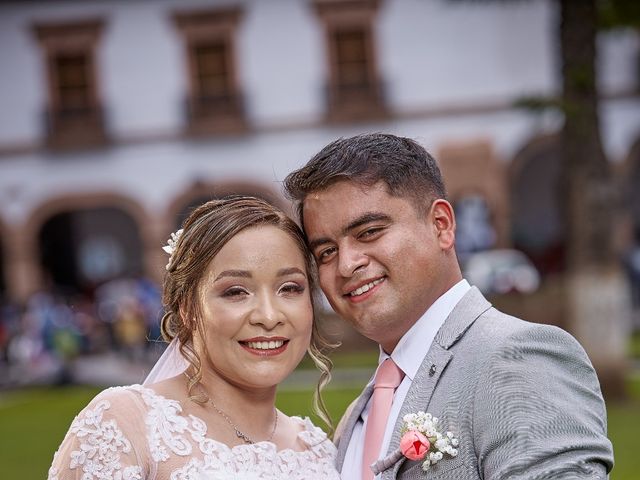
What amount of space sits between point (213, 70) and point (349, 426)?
63.7ft

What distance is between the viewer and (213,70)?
71.8 ft

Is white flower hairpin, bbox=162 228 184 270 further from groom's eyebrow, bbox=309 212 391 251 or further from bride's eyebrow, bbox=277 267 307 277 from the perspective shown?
groom's eyebrow, bbox=309 212 391 251

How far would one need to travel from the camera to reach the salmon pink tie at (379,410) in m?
2.84

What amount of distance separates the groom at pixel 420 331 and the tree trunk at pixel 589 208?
7.27 meters

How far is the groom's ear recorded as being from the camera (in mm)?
2861

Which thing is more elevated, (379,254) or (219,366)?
(379,254)

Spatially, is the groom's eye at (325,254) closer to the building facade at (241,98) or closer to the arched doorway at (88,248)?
the building facade at (241,98)

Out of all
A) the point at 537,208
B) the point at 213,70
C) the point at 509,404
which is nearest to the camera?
the point at 509,404

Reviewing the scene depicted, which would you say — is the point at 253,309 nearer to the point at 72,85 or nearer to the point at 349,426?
the point at 349,426

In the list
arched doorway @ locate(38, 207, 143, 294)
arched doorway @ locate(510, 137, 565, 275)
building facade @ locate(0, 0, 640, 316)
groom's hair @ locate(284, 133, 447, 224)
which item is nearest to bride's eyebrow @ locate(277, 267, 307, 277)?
groom's hair @ locate(284, 133, 447, 224)

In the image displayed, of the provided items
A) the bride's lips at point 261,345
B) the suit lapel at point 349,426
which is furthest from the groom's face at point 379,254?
the suit lapel at point 349,426

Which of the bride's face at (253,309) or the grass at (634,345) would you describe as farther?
the grass at (634,345)

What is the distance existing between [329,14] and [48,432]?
519 inches

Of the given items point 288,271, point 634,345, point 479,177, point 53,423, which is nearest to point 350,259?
point 288,271
